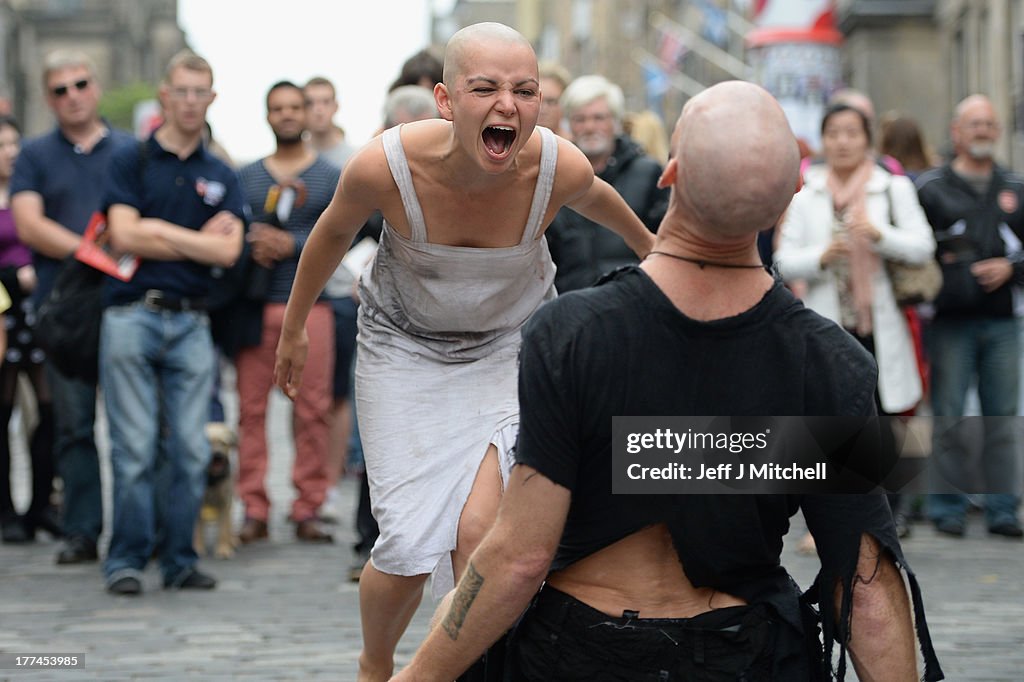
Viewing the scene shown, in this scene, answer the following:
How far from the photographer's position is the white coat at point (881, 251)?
9.52 metres

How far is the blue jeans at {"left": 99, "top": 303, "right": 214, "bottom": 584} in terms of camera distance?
822cm

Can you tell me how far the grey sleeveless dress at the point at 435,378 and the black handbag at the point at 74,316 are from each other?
3.83 m

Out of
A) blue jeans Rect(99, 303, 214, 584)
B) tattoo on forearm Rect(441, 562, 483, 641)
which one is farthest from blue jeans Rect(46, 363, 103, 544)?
tattoo on forearm Rect(441, 562, 483, 641)

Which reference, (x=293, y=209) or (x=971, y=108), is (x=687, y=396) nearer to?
(x=293, y=209)

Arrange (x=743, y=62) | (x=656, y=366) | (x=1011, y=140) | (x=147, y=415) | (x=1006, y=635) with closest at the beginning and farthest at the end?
(x=656, y=366), (x=1006, y=635), (x=147, y=415), (x=1011, y=140), (x=743, y=62)

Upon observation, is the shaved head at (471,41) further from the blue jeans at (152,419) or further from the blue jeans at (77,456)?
the blue jeans at (77,456)

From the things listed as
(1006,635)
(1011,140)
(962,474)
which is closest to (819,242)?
(962,474)

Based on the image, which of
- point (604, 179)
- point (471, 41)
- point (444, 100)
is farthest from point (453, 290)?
point (604, 179)

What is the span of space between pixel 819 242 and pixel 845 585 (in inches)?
251

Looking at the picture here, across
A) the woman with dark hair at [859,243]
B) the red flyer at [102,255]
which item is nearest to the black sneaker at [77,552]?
the red flyer at [102,255]

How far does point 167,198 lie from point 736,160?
18.8 feet

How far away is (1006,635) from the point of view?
712 centimetres

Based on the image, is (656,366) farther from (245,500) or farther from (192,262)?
(245,500)
